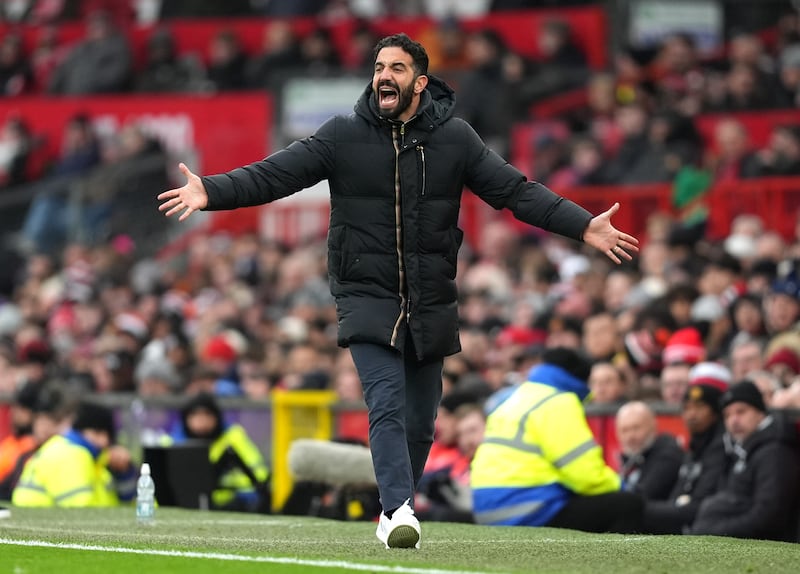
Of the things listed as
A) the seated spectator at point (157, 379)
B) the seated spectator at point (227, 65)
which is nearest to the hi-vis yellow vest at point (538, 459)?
the seated spectator at point (157, 379)

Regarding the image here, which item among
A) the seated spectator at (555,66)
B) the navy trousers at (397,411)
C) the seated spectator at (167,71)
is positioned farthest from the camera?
the seated spectator at (167,71)

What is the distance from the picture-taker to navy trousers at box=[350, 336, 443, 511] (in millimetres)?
8914

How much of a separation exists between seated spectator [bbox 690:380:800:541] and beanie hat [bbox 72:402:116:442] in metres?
4.82

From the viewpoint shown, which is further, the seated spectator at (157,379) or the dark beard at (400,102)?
the seated spectator at (157,379)

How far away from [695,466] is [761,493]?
91 cm

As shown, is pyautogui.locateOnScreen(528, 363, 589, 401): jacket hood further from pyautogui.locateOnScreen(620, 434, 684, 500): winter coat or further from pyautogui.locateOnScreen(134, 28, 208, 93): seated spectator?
pyautogui.locateOnScreen(134, 28, 208, 93): seated spectator

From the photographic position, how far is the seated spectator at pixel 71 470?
45.3 feet

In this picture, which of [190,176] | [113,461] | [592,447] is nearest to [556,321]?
[113,461]

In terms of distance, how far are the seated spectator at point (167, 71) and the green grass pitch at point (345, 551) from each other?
15.5m

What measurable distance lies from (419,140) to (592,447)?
9.32 feet

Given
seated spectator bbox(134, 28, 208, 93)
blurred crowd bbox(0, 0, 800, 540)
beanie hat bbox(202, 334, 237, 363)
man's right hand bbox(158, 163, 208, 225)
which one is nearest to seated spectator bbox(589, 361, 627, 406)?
blurred crowd bbox(0, 0, 800, 540)

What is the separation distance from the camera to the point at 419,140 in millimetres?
9234

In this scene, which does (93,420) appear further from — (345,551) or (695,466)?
(345,551)

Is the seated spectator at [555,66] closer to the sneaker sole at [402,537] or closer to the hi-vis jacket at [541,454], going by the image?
the hi-vis jacket at [541,454]
